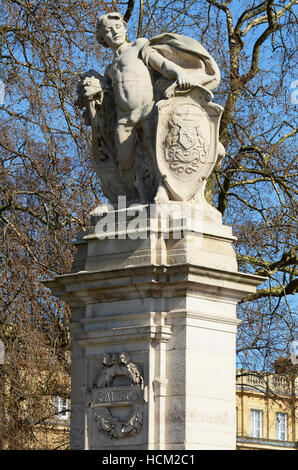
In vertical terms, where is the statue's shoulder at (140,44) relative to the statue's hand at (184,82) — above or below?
above

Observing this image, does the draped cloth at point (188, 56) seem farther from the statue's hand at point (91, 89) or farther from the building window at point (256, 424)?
the building window at point (256, 424)

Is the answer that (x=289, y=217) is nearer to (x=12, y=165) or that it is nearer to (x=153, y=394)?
(x=12, y=165)

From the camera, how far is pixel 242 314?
2009 cm

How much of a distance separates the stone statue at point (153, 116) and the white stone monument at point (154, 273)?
0.01m

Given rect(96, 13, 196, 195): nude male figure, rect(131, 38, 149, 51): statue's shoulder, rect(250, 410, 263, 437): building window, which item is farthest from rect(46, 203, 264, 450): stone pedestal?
rect(250, 410, 263, 437): building window

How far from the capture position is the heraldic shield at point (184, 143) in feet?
41.2

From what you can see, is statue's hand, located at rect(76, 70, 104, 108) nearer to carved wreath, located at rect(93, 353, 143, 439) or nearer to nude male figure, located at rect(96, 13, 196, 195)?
nude male figure, located at rect(96, 13, 196, 195)

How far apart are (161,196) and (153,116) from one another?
0.72 m

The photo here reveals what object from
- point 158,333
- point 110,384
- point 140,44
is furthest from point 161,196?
point 110,384

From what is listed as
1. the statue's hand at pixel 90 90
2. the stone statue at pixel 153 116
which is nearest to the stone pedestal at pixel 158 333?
the stone statue at pixel 153 116

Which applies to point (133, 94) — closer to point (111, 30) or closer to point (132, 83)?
point (132, 83)

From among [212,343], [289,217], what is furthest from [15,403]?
[212,343]

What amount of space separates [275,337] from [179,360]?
8305mm

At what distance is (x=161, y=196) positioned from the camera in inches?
489
